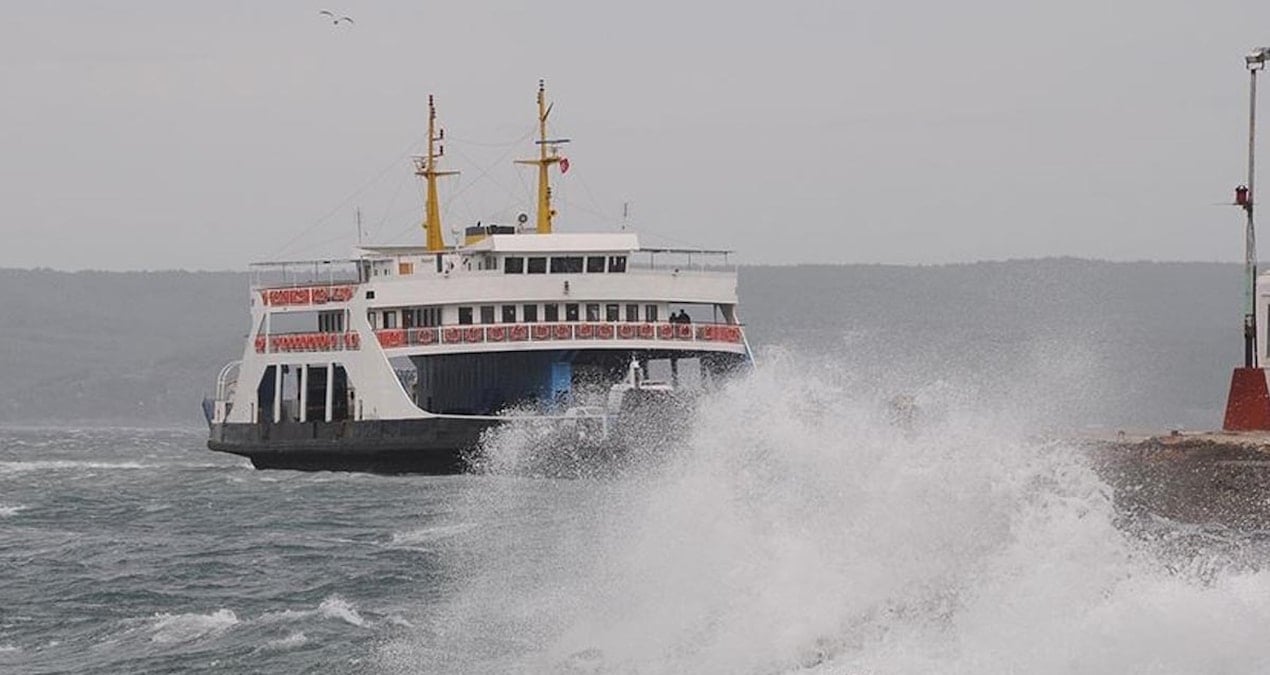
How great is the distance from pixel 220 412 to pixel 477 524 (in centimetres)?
2880

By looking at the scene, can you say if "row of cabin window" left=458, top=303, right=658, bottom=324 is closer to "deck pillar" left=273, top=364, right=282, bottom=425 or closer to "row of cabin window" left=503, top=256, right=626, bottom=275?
"row of cabin window" left=503, top=256, right=626, bottom=275

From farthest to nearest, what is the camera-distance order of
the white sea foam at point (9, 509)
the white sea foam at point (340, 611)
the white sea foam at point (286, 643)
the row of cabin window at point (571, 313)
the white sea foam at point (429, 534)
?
the row of cabin window at point (571, 313)
the white sea foam at point (9, 509)
the white sea foam at point (429, 534)
the white sea foam at point (340, 611)
the white sea foam at point (286, 643)

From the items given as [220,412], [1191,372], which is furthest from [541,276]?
[1191,372]

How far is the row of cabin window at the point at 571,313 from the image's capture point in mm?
62125

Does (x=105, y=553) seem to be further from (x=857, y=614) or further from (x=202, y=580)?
(x=857, y=614)

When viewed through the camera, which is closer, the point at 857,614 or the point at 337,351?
the point at 857,614

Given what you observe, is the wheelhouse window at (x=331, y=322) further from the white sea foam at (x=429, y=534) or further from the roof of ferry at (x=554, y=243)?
the white sea foam at (x=429, y=534)

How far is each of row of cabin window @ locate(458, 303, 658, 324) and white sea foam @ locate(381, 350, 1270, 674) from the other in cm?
3300

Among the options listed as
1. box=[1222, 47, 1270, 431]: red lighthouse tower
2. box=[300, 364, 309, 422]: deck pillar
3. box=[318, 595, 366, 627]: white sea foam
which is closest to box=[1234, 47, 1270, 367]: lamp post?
box=[1222, 47, 1270, 431]: red lighthouse tower

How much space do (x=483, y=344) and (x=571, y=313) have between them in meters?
2.45

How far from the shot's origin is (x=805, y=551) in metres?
23.2

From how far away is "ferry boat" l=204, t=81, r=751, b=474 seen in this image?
61.0 meters

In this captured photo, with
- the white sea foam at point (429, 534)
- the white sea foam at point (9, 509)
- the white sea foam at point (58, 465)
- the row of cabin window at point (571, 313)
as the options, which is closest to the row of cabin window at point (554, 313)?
the row of cabin window at point (571, 313)

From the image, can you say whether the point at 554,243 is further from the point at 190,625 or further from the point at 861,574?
the point at 861,574
